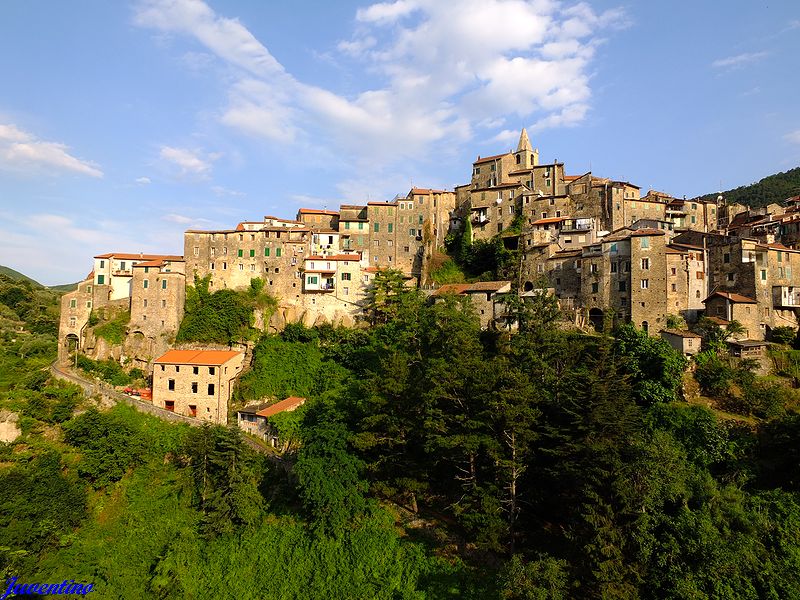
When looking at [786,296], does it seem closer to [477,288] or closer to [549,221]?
[549,221]

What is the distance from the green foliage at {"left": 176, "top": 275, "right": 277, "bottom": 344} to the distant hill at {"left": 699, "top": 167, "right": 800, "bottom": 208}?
71.2 metres

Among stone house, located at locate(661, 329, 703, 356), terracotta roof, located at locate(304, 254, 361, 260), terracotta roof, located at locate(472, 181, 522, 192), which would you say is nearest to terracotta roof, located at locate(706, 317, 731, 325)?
stone house, located at locate(661, 329, 703, 356)

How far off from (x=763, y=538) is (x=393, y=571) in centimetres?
1647

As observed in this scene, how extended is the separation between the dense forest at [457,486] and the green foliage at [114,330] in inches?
331

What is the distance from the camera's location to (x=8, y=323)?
62406mm

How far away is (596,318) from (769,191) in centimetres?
7146

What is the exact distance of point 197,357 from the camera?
40031 mm

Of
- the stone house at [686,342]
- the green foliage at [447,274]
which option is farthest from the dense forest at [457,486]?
the green foliage at [447,274]

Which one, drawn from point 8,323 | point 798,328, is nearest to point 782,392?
point 798,328

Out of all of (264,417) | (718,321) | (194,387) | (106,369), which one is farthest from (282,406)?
(718,321)

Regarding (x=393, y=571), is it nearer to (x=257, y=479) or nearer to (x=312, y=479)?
(x=312, y=479)
